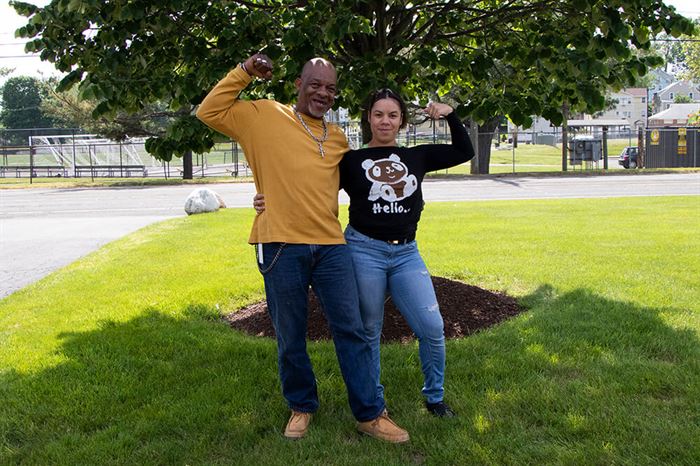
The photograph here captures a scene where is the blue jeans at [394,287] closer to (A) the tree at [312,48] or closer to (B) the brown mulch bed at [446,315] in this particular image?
(A) the tree at [312,48]

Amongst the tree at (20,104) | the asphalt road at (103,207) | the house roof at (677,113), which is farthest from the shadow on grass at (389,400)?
the tree at (20,104)

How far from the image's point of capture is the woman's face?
139 inches

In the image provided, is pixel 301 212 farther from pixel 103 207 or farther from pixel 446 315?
pixel 103 207

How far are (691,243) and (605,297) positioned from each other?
387 cm

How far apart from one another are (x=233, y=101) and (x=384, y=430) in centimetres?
179

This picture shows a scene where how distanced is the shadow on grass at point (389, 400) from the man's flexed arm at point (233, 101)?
1.61 m

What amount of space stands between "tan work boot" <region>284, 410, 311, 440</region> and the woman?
418 mm

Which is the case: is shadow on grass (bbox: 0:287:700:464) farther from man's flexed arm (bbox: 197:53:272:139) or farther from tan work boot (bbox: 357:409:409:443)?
man's flexed arm (bbox: 197:53:272:139)

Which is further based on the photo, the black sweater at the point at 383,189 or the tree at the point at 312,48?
the tree at the point at 312,48

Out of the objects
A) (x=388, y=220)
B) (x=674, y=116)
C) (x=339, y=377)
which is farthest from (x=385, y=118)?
(x=674, y=116)

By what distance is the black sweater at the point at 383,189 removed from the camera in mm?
3502

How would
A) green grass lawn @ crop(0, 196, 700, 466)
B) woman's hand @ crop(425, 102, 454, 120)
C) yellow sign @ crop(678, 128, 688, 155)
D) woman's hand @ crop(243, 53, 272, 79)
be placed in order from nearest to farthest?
1. woman's hand @ crop(243, 53, 272, 79)
2. green grass lawn @ crop(0, 196, 700, 466)
3. woman's hand @ crop(425, 102, 454, 120)
4. yellow sign @ crop(678, 128, 688, 155)

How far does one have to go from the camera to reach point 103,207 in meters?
19.6

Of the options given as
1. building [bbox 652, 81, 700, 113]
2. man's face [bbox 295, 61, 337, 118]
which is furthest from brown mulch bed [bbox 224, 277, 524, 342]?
building [bbox 652, 81, 700, 113]
